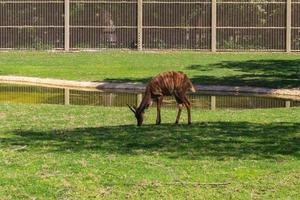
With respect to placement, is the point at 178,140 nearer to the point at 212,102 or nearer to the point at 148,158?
the point at 148,158

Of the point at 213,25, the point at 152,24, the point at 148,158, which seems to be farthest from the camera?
the point at 152,24

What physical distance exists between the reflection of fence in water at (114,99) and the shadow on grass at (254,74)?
2.55 meters

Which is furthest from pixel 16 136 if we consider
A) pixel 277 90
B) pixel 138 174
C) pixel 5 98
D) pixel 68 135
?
pixel 277 90

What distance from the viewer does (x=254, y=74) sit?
95.6 feet

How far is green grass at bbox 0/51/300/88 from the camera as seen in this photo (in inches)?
1078

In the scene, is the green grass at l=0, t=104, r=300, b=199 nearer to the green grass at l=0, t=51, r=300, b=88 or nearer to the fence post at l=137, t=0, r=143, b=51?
the green grass at l=0, t=51, r=300, b=88

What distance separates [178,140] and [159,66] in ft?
65.3

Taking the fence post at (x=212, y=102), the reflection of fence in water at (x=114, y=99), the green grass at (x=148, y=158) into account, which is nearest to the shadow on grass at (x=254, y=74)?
the reflection of fence in water at (x=114, y=99)

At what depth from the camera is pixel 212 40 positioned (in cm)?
4253

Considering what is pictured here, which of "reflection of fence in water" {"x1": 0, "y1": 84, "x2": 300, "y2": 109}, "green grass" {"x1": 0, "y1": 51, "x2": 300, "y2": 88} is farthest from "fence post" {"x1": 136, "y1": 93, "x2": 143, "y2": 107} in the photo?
"green grass" {"x1": 0, "y1": 51, "x2": 300, "y2": 88}

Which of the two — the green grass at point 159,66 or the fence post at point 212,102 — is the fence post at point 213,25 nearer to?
the green grass at point 159,66

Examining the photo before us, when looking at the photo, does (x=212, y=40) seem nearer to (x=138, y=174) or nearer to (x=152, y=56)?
(x=152, y=56)

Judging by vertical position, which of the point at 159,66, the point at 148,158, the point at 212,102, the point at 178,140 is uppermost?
the point at 159,66

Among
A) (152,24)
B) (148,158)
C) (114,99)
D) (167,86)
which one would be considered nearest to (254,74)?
(114,99)
